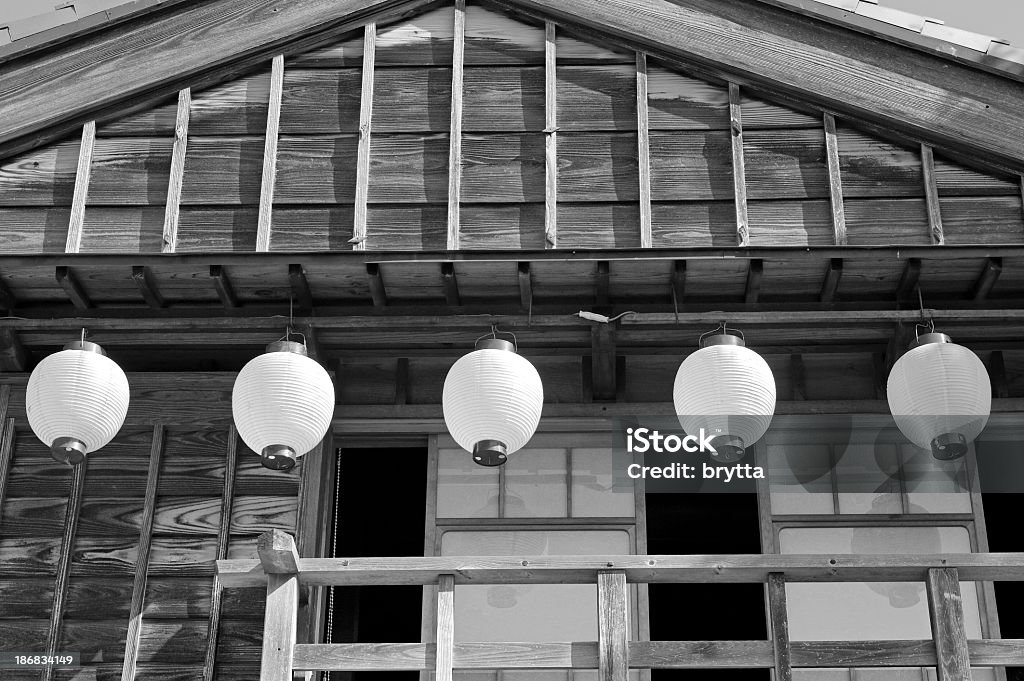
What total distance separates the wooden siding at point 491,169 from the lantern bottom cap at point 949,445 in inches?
49.0

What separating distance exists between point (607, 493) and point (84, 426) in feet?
10.3

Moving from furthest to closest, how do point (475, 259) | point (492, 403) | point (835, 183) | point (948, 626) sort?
point (835, 183) < point (475, 259) < point (492, 403) < point (948, 626)

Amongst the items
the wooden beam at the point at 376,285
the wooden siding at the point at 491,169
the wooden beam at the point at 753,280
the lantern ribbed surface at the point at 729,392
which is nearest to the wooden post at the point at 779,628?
the lantern ribbed surface at the point at 729,392

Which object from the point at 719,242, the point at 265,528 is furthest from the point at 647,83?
the point at 265,528

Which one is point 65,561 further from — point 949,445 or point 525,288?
point 949,445

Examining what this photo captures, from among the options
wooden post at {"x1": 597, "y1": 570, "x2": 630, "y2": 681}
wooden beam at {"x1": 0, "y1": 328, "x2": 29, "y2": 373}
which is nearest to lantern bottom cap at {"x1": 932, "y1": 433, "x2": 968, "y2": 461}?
wooden post at {"x1": 597, "y1": 570, "x2": 630, "y2": 681}

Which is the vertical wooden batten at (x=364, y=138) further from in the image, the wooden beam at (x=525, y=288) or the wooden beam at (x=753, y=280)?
the wooden beam at (x=753, y=280)

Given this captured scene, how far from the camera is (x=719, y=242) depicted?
776cm

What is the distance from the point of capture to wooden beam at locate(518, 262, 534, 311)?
7.80 metres

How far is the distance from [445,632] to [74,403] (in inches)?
96.2

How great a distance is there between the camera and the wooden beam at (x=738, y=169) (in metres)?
7.73

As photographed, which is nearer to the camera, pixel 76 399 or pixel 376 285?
pixel 76 399

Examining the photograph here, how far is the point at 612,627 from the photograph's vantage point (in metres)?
6.43

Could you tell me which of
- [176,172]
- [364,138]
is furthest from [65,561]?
[364,138]
